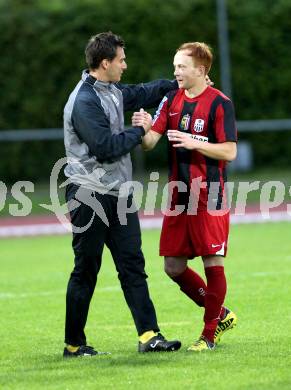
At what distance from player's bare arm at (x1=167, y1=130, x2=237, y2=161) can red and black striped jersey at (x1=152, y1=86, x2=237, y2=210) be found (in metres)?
0.06

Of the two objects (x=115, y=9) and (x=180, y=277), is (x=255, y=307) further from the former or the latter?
(x=115, y=9)

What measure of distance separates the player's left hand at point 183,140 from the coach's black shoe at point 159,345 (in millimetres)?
1322

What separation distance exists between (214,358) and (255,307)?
274 centimetres

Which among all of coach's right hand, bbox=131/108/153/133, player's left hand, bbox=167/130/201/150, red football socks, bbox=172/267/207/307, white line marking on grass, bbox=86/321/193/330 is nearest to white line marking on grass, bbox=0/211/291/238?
white line marking on grass, bbox=86/321/193/330

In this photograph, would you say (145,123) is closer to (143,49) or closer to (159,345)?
(159,345)

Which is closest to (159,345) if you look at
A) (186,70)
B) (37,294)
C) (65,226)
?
(186,70)

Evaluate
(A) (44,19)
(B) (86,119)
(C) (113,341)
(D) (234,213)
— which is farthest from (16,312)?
(A) (44,19)

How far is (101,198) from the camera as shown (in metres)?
8.23

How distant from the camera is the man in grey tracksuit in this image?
8.15 metres

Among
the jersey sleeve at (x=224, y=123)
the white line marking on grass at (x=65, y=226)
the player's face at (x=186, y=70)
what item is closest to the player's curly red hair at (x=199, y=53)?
the player's face at (x=186, y=70)

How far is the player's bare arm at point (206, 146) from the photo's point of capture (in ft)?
26.3

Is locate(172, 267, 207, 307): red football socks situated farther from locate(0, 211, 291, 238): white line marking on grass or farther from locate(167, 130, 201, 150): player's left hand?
locate(0, 211, 291, 238): white line marking on grass

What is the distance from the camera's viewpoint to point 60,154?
2444 centimetres

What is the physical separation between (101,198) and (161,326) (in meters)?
1.83
